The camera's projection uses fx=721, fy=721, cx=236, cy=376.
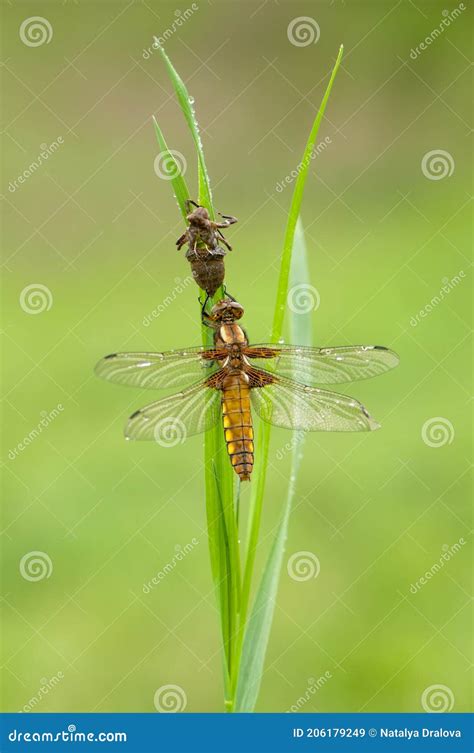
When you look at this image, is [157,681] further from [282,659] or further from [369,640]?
[369,640]

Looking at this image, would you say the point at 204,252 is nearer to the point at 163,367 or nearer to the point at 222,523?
the point at 163,367

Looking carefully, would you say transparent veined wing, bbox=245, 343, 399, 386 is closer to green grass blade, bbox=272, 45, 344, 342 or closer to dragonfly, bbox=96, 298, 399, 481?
dragonfly, bbox=96, 298, 399, 481

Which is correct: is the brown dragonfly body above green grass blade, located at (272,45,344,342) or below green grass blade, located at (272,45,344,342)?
below

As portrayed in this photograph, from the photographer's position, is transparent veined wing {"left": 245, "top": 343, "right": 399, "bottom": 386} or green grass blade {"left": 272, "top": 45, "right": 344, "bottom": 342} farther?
transparent veined wing {"left": 245, "top": 343, "right": 399, "bottom": 386}

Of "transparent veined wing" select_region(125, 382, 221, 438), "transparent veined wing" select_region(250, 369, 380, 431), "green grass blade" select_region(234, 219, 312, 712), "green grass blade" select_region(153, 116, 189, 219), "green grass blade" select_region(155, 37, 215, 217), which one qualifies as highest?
"green grass blade" select_region(155, 37, 215, 217)

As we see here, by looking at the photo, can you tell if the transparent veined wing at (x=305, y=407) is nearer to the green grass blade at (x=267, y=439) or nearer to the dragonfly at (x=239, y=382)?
the dragonfly at (x=239, y=382)

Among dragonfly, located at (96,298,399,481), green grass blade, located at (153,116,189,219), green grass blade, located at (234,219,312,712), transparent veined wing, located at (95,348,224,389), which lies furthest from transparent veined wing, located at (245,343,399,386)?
green grass blade, located at (153,116,189,219)
